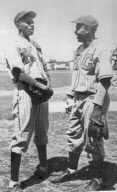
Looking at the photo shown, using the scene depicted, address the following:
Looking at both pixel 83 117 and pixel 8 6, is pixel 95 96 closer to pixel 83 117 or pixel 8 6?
pixel 83 117

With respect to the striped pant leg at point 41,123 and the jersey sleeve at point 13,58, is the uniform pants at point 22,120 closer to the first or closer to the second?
the striped pant leg at point 41,123

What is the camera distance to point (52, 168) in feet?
12.2

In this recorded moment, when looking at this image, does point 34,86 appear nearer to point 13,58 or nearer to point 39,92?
point 39,92

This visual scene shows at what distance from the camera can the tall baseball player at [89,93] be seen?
2.96m

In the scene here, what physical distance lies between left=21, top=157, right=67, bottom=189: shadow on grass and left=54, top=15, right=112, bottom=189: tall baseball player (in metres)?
0.22

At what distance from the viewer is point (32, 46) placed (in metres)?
3.14

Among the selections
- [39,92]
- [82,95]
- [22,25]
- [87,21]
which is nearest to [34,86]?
[39,92]

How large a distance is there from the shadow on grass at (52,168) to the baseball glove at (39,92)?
2.57 feet

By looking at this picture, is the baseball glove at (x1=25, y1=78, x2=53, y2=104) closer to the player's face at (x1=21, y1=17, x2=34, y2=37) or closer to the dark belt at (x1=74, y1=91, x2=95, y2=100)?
the dark belt at (x1=74, y1=91, x2=95, y2=100)

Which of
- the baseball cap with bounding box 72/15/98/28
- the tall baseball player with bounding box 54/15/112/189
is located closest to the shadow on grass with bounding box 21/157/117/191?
the tall baseball player with bounding box 54/15/112/189

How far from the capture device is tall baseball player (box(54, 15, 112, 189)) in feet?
9.72

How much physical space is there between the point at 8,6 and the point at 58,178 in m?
1.80

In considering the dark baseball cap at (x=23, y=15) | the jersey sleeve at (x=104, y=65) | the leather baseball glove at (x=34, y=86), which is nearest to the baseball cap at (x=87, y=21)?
the jersey sleeve at (x=104, y=65)

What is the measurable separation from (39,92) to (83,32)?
69 cm
